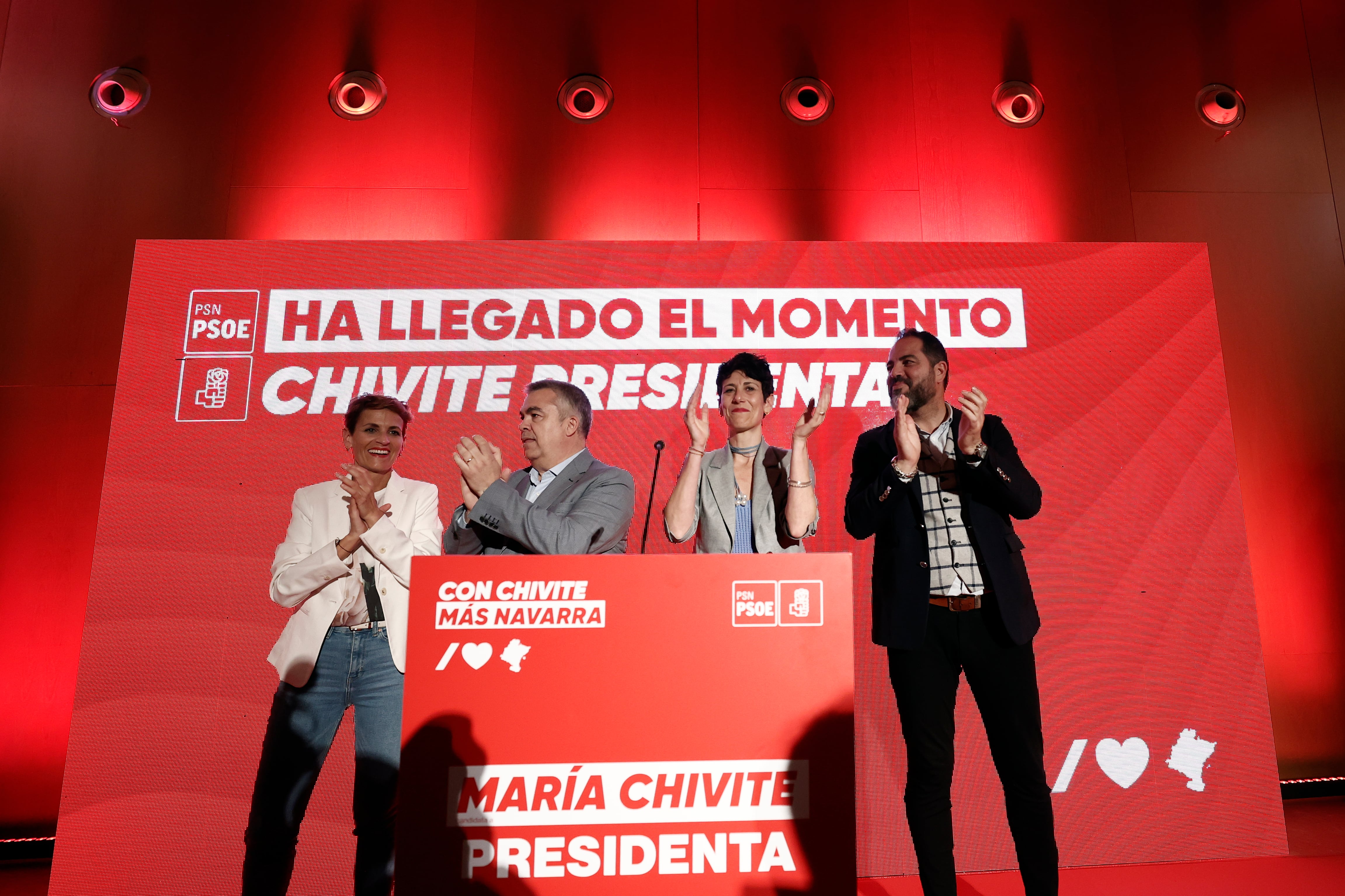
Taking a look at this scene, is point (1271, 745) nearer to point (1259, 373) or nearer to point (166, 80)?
point (1259, 373)

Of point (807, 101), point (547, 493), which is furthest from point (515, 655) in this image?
point (807, 101)

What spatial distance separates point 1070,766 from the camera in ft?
9.95

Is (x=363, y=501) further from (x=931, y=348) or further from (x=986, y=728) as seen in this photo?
(x=986, y=728)

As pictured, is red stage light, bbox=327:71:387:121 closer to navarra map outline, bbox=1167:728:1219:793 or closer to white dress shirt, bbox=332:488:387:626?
white dress shirt, bbox=332:488:387:626

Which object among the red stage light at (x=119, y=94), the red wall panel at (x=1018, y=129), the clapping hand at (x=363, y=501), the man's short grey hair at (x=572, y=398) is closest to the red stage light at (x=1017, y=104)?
the red wall panel at (x=1018, y=129)

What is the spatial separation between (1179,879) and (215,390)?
3949 mm

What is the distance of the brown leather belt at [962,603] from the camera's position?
86.7 inches

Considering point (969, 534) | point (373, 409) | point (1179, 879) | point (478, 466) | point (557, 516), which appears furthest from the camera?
point (373, 409)

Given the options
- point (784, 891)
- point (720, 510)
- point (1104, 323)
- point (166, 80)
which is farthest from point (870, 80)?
point (784, 891)

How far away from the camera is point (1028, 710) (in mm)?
2178

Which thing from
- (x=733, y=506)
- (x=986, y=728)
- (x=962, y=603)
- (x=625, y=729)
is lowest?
(x=986, y=728)

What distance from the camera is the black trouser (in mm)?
2123

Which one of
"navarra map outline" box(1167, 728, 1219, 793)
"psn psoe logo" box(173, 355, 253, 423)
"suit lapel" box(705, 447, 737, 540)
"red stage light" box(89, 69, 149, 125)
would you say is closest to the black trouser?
"suit lapel" box(705, 447, 737, 540)

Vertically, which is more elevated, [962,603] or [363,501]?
[363,501]
